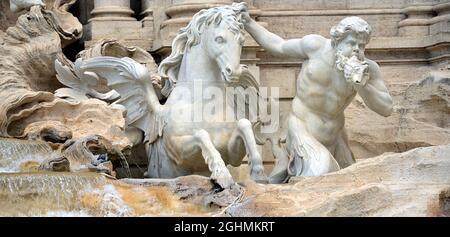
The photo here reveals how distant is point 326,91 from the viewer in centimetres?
1285

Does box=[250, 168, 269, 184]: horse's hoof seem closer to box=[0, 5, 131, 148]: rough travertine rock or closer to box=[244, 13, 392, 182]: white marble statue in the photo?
box=[244, 13, 392, 182]: white marble statue

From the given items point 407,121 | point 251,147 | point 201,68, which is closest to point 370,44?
point 407,121

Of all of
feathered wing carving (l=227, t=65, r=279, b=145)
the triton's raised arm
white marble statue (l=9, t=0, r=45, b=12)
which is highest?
white marble statue (l=9, t=0, r=45, b=12)

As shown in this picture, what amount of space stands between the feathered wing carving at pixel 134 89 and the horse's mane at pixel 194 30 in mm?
161

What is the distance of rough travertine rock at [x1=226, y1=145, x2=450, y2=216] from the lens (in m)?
10.7

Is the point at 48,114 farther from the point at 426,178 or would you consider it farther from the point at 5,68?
the point at 426,178

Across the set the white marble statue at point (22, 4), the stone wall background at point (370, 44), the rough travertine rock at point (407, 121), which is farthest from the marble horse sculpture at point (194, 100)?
the rough travertine rock at point (407, 121)

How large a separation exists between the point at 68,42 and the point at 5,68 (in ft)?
3.08

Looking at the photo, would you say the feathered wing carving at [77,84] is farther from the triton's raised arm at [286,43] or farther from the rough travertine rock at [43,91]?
the triton's raised arm at [286,43]

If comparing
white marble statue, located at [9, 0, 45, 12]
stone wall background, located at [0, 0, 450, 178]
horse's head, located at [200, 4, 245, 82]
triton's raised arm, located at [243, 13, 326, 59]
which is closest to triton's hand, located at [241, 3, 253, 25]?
triton's raised arm, located at [243, 13, 326, 59]

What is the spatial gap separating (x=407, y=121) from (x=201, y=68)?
2.98 meters

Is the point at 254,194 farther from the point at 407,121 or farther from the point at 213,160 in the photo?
the point at 407,121

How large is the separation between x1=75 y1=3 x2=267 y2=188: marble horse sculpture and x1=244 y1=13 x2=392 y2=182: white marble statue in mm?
399

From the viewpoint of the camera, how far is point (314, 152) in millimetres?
12703
